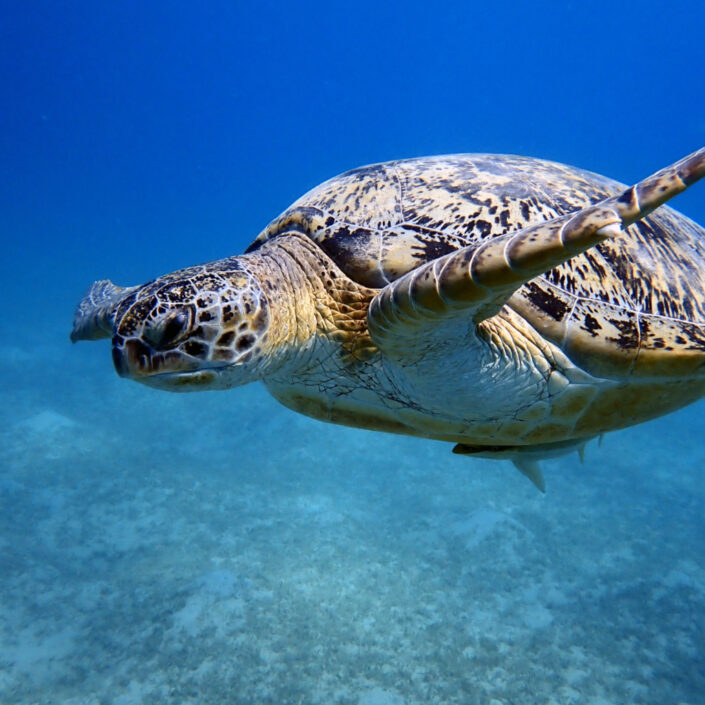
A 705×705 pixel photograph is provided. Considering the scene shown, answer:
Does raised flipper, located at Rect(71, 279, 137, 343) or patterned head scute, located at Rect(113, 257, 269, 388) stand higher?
raised flipper, located at Rect(71, 279, 137, 343)

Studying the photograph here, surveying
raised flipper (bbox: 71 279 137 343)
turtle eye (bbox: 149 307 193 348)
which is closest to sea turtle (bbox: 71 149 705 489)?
turtle eye (bbox: 149 307 193 348)

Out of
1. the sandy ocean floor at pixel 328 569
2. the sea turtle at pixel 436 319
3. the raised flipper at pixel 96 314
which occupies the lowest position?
the sandy ocean floor at pixel 328 569

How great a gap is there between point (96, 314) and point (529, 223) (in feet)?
8.10

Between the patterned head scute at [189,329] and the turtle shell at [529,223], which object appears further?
the turtle shell at [529,223]

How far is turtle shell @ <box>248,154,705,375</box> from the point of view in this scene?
2.04 meters

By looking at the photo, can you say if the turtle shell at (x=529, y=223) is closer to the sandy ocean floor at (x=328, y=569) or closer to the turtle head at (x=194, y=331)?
the turtle head at (x=194, y=331)

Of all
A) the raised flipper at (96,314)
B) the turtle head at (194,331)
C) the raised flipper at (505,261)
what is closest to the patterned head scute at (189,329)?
the turtle head at (194,331)

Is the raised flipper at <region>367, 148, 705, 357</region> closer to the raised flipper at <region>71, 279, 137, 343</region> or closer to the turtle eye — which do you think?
the turtle eye

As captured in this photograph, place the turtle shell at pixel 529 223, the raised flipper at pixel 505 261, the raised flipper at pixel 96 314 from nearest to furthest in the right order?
the raised flipper at pixel 505 261, the turtle shell at pixel 529 223, the raised flipper at pixel 96 314

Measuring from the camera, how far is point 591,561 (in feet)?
19.3

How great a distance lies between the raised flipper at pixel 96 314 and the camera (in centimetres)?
292

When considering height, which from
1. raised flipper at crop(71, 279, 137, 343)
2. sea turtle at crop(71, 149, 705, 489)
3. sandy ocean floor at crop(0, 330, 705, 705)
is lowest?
sandy ocean floor at crop(0, 330, 705, 705)

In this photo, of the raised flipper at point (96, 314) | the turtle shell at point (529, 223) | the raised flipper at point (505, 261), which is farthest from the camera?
the raised flipper at point (96, 314)

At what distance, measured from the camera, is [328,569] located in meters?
5.35
